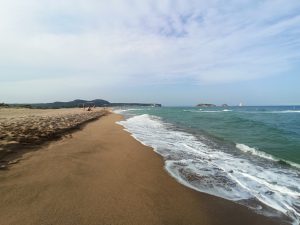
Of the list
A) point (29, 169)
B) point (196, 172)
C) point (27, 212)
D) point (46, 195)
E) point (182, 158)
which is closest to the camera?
point (27, 212)

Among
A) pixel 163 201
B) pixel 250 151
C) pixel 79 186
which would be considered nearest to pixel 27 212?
pixel 79 186

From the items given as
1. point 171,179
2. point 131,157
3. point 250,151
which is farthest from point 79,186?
point 250,151

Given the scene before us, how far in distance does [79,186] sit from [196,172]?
3.55 m

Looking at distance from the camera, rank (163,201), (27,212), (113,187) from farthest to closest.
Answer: (113,187), (163,201), (27,212)

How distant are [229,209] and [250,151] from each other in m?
7.80

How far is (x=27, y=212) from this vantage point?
154 inches

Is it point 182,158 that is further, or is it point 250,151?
point 250,151

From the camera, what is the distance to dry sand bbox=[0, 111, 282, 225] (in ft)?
13.2

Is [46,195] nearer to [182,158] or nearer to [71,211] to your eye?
[71,211]

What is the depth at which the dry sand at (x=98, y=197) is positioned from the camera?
159 inches

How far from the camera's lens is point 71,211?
4121 mm

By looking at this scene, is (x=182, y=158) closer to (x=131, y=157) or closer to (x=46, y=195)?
(x=131, y=157)

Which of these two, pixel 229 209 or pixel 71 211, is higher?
pixel 71 211

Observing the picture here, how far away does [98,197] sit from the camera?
4785 millimetres
